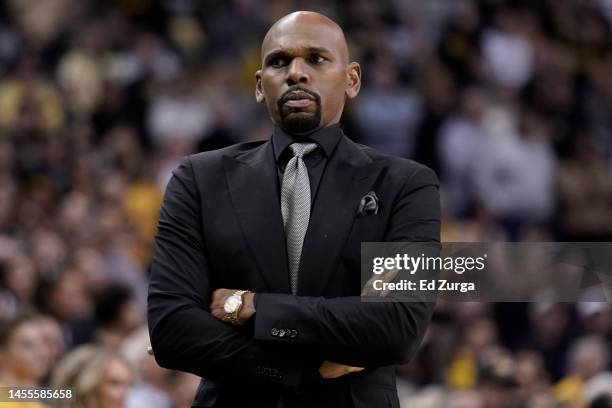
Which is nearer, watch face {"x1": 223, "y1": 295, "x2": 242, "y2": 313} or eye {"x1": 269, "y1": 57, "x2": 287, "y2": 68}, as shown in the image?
watch face {"x1": 223, "y1": 295, "x2": 242, "y2": 313}

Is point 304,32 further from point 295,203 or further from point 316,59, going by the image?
point 295,203

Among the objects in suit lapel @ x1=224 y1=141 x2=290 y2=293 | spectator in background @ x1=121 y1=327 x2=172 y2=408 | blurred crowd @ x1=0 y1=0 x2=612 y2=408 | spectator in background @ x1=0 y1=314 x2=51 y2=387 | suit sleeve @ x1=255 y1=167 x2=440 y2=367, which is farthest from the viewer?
blurred crowd @ x1=0 y1=0 x2=612 y2=408

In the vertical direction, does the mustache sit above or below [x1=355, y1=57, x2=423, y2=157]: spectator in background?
below

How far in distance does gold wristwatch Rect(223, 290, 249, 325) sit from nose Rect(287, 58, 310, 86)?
1.95ft

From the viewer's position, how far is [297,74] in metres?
3.71

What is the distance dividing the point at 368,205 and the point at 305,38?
502mm

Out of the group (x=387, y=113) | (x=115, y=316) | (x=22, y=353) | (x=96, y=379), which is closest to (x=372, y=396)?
(x=96, y=379)

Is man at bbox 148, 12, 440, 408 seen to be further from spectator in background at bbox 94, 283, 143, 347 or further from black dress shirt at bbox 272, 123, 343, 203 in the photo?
spectator in background at bbox 94, 283, 143, 347

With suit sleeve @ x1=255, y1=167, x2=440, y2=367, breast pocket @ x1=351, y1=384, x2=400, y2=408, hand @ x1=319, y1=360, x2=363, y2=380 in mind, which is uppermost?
suit sleeve @ x1=255, y1=167, x2=440, y2=367

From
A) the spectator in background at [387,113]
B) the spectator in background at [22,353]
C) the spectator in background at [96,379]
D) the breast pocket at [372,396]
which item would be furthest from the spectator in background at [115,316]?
the breast pocket at [372,396]

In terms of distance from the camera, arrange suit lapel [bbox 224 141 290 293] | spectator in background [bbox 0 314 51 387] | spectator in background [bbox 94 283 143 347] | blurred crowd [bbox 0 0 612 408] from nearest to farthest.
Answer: suit lapel [bbox 224 141 290 293] < spectator in background [bbox 0 314 51 387] < spectator in background [bbox 94 283 143 347] < blurred crowd [bbox 0 0 612 408]

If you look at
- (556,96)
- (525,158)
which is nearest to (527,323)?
(525,158)

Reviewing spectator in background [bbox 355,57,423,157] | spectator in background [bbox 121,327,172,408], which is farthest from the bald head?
spectator in background [bbox 355,57,423,157]

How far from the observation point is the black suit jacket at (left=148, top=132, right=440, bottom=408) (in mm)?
3502
